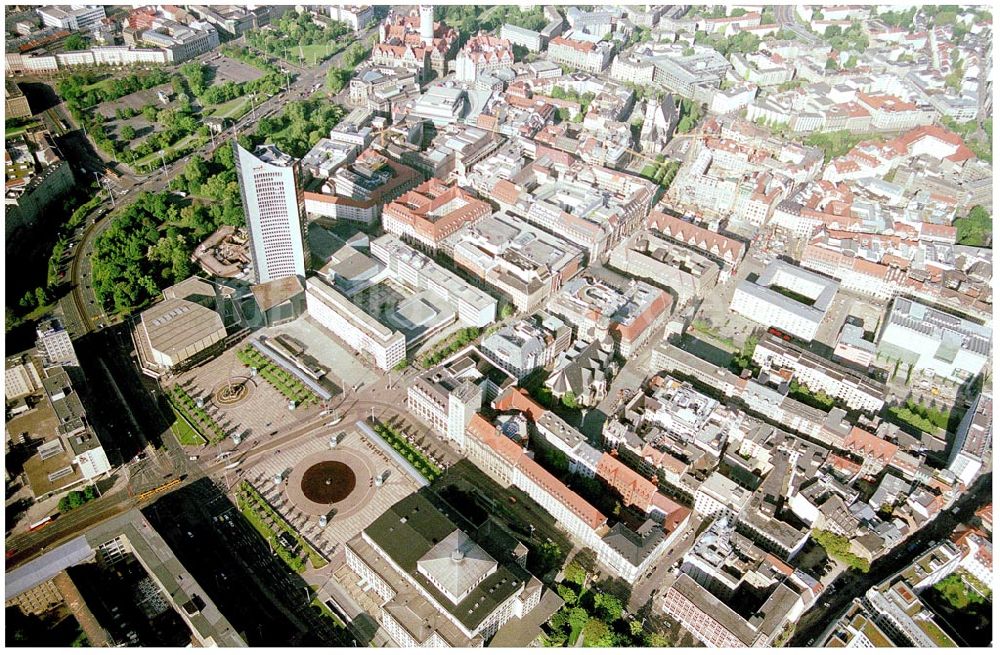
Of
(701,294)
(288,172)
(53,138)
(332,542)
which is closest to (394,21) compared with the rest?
(53,138)

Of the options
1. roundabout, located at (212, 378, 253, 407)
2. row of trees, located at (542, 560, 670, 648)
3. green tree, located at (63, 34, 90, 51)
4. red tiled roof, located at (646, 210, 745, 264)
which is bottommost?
roundabout, located at (212, 378, 253, 407)

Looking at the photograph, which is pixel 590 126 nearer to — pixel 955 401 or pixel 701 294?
pixel 701 294

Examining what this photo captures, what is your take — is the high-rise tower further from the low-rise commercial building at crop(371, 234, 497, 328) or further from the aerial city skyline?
the low-rise commercial building at crop(371, 234, 497, 328)

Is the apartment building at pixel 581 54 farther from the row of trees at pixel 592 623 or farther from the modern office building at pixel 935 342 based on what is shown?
the row of trees at pixel 592 623

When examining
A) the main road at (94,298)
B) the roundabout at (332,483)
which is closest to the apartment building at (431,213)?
the main road at (94,298)

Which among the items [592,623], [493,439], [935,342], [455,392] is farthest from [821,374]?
[455,392]

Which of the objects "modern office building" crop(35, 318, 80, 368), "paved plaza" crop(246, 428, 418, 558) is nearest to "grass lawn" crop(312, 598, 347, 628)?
"paved plaza" crop(246, 428, 418, 558)

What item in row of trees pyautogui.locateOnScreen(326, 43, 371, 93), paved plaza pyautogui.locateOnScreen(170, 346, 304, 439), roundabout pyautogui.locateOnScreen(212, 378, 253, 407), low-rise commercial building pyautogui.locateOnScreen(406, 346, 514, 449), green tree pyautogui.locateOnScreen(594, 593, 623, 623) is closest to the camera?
green tree pyautogui.locateOnScreen(594, 593, 623, 623)
